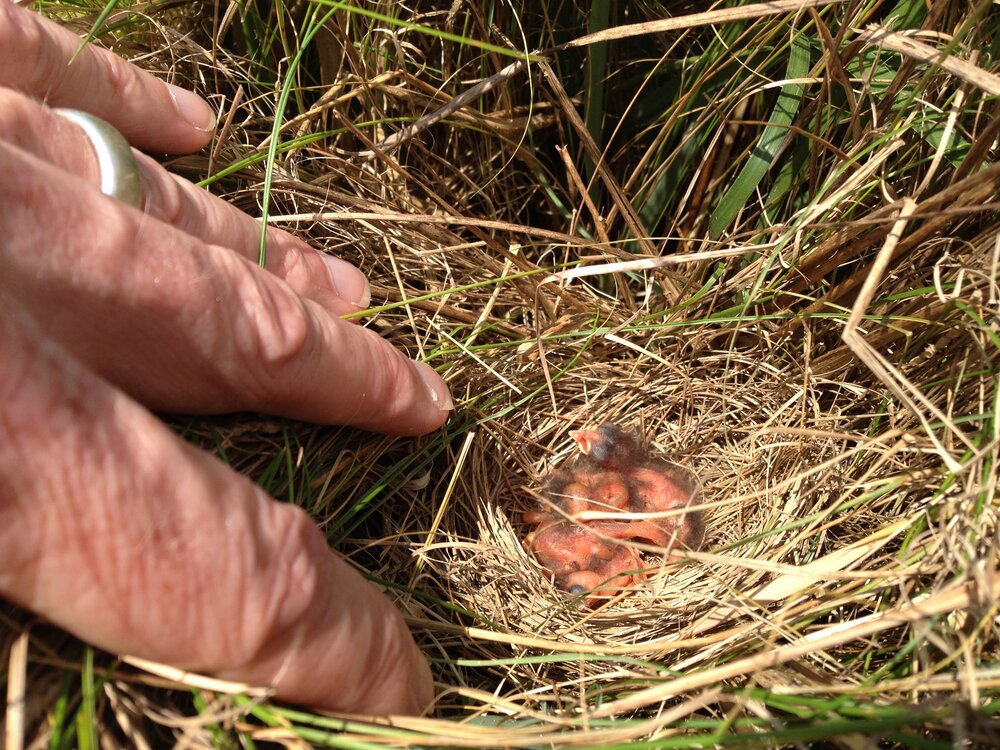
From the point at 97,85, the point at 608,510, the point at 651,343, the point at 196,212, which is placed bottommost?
the point at 608,510

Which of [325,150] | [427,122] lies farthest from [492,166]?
[325,150]

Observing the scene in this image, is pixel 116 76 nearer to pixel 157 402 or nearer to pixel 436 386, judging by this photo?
pixel 157 402

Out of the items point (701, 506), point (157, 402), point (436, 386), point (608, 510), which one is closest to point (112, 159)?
point (157, 402)

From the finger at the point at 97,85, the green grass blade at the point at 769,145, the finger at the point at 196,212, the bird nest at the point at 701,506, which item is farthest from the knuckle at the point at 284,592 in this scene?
the green grass blade at the point at 769,145

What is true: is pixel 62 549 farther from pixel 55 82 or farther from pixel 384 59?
pixel 384 59

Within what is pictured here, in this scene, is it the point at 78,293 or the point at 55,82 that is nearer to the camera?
the point at 78,293

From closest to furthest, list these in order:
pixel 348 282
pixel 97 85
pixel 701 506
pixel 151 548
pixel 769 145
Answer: pixel 151 548 → pixel 701 506 → pixel 97 85 → pixel 348 282 → pixel 769 145
